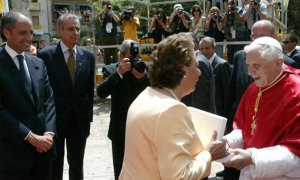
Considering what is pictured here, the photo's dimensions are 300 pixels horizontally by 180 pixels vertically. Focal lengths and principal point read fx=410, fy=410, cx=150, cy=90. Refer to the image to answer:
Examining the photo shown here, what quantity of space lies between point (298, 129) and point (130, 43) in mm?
2191

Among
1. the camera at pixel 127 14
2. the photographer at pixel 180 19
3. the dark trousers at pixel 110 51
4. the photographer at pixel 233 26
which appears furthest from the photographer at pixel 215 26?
the dark trousers at pixel 110 51

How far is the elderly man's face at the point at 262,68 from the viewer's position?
99.8 inches

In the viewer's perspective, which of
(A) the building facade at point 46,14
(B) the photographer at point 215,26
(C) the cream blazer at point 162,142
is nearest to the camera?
(C) the cream blazer at point 162,142

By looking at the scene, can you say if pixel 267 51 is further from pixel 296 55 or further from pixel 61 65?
pixel 296 55

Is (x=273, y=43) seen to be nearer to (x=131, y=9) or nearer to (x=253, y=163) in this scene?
(x=253, y=163)

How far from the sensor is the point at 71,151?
14.8ft

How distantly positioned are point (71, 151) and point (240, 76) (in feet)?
6.55

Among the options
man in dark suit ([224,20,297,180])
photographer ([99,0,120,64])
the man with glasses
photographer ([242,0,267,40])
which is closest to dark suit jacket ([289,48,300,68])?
photographer ([242,0,267,40])

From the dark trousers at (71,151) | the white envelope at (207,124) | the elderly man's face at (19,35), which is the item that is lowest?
the dark trousers at (71,151)

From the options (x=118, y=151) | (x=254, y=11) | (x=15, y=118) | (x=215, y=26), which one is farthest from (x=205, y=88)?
(x=215, y=26)

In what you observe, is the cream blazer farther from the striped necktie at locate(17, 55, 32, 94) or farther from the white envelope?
the striped necktie at locate(17, 55, 32, 94)

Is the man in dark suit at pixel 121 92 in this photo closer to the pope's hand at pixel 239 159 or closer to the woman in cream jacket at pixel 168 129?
the pope's hand at pixel 239 159

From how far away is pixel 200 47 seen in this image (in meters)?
5.82

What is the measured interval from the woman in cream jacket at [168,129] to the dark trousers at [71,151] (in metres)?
2.21
